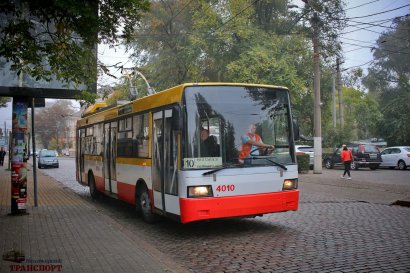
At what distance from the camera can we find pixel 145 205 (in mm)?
9648

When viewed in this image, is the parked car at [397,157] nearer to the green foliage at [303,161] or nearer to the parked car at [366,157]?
the parked car at [366,157]

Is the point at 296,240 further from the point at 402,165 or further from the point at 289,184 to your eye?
the point at 402,165

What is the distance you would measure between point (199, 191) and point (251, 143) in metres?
1.37

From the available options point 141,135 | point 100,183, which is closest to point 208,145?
point 141,135

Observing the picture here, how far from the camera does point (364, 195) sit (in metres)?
14.3

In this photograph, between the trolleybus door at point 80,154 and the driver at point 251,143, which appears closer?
the driver at point 251,143

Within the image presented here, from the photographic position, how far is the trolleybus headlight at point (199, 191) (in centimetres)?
748

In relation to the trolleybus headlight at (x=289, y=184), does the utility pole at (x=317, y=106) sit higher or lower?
higher

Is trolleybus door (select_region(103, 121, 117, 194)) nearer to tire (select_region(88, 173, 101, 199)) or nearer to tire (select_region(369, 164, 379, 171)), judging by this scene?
tire (select_region(88, 173, 101, 199))

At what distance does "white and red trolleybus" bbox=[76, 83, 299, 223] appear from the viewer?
24.8ft

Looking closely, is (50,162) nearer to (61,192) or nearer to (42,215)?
(61,192)

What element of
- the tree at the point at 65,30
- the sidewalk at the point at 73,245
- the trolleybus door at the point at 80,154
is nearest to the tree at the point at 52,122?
the trolleybus door at the point at 80,154

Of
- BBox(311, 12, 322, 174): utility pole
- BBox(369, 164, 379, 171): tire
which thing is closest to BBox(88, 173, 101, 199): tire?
BBox(311, 12, 322, 174): utility pole

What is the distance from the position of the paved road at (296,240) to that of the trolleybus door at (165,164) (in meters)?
0.73
